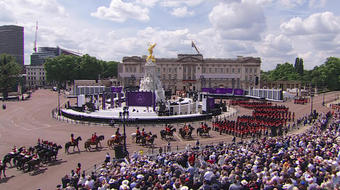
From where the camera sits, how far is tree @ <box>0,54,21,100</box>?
230 ft

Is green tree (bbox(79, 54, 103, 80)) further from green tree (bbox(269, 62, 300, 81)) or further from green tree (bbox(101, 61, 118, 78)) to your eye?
green tree (bbox(269, 62, 300, 81))

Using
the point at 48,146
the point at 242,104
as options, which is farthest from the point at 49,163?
the point at 242,104

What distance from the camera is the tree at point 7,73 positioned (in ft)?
230

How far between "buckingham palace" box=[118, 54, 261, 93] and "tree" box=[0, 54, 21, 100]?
4606 cm

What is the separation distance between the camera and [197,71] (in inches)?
4688

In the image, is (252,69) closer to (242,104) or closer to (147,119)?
(242,104)

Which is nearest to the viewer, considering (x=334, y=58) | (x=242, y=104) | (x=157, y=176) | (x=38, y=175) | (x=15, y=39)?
(x=157, y=176)

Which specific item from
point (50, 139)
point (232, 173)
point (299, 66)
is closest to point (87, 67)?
point (50, 139)

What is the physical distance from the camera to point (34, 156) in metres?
18.6

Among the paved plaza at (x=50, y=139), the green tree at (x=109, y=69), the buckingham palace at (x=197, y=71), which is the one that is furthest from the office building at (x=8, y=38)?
the paved plaza at (x=50, y=139)

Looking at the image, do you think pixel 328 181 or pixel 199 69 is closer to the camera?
pixel 328 181

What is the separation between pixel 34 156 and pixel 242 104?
47.8 meters

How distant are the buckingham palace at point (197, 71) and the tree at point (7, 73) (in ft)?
151

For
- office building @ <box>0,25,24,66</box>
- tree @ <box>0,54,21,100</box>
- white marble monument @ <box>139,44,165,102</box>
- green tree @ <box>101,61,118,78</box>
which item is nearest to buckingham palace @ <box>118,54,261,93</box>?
green tree @ <box>101,61,118,78</box>
